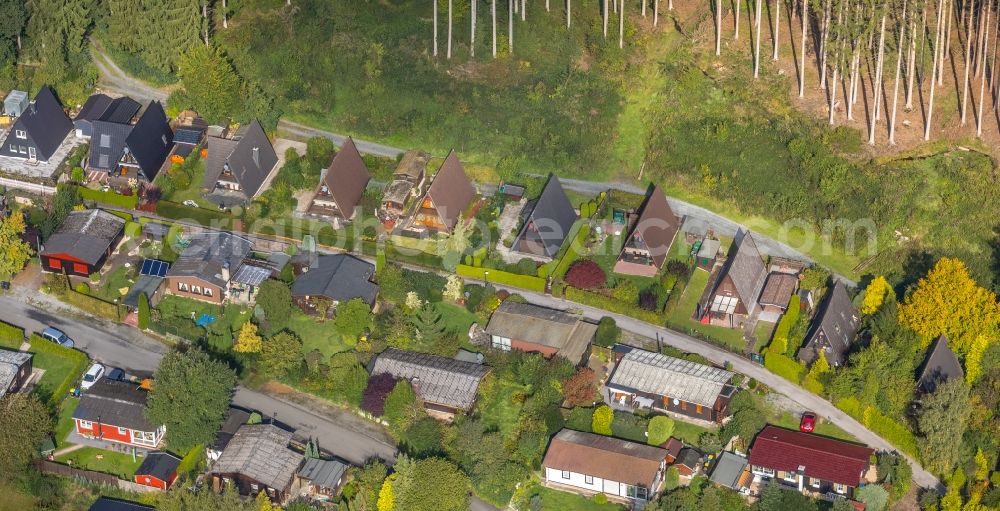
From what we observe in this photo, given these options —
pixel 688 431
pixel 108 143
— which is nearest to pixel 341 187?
pixel 108 143

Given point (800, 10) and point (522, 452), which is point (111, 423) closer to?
point (522, 452)

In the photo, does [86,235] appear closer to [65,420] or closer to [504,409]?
[65,420]

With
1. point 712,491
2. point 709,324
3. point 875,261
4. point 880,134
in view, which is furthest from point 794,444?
point 880,134

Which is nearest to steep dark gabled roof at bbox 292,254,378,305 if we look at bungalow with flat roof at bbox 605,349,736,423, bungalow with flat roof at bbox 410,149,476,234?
bungalow with flat roof at bbox 410,149,476,234

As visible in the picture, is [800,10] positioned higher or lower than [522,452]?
higher

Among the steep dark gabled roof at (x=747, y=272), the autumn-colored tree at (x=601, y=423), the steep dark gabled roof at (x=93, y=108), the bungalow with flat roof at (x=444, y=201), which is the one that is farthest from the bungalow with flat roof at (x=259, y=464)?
the steep dark gabled roof at (x=93, y=108)

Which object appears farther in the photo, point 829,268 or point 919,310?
point 829,268
